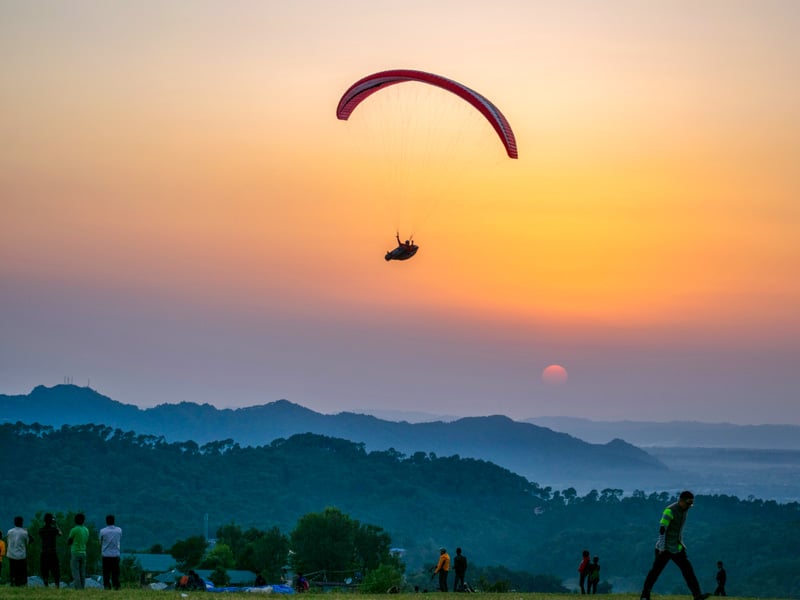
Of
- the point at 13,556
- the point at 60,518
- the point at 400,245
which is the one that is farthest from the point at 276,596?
the point at 60,518

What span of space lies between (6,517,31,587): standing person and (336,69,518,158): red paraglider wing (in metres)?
22.3

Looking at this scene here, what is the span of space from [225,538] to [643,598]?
415 feet

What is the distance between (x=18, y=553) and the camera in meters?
29.5

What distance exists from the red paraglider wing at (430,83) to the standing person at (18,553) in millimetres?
22273

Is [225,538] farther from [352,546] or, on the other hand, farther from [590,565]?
[590,565]

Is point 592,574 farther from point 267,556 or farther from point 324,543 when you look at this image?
point 267,556

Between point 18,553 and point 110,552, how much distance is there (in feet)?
7.75

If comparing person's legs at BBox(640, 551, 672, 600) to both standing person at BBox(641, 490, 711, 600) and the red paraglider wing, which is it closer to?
standing person at BBox(641, 490, 711, 600)

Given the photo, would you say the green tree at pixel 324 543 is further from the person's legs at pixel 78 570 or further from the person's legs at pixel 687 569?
the person's legs at pixel 687 569

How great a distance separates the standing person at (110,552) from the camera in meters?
29.2

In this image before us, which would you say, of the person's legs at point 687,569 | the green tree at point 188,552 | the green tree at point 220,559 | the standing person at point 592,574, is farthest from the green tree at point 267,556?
the person's legs at point 687,569

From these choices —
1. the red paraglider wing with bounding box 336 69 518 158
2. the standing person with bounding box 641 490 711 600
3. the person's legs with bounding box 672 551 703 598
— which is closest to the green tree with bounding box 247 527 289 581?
the red paraglider wing with bounding box 336 69 518 158

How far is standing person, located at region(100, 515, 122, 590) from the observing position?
95.8ft

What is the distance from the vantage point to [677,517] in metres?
23.9
